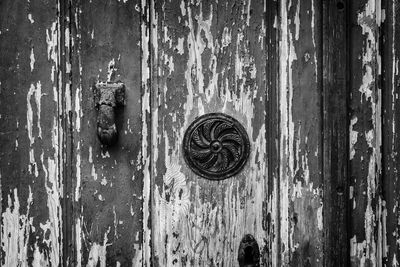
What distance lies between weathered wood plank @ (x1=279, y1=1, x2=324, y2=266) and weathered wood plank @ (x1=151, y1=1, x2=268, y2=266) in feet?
0.14

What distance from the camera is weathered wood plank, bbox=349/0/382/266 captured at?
0.94m

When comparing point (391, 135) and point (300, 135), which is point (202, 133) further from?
point (391, 135)

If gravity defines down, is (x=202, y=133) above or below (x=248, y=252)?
above

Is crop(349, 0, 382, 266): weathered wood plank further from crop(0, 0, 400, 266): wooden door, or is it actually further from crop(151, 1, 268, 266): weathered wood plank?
crop(151, 1, 268, 266): weathered wood plank

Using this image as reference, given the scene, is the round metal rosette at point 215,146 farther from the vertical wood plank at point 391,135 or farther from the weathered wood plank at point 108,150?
the vertical wood plank at point 391,135

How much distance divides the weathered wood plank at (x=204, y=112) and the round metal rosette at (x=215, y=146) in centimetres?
1

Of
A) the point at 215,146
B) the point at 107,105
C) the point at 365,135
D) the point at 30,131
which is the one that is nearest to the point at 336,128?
the point at 365,135

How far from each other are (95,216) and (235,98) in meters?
0.38

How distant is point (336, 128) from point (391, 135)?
0.11 meters

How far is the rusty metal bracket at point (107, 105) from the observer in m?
0.90

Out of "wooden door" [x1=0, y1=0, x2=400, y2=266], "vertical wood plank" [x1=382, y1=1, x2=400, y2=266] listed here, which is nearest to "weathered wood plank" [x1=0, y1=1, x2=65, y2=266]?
"wooden door" [x1=0, y1=0, x2=400, y2=266]

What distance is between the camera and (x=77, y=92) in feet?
3.02

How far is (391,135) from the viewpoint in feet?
3.09

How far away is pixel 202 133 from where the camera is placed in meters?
0.94
